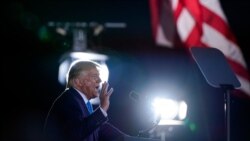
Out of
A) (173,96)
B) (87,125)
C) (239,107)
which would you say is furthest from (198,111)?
(87,125)

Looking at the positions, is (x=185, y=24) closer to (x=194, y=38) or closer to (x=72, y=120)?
(x=194, y=38)

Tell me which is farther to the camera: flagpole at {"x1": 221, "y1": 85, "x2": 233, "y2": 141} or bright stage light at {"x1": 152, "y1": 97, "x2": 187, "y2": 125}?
bright stage light at {"x1": 152, "y1": 97, "x2": 187, "y2": 125}

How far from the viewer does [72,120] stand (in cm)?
293

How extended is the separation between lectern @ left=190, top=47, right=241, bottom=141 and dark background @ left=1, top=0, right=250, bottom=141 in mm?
2819

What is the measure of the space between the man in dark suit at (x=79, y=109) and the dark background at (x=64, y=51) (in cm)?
A: 293

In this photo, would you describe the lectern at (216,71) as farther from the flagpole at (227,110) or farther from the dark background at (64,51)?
the dark background at (64,51)

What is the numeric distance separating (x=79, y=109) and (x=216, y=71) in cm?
96

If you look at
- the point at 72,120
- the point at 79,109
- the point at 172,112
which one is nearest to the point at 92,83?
the point at 79,109

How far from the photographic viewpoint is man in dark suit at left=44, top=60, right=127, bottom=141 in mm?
2914

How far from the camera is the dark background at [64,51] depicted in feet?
23.7

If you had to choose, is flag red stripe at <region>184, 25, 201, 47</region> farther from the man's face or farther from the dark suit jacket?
the dark suit jacket

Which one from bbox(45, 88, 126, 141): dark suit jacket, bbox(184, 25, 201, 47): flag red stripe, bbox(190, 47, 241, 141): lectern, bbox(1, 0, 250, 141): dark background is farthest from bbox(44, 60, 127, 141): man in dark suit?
bbox(1, 0, 250, 141): dark background

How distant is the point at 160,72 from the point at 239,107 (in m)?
2.54

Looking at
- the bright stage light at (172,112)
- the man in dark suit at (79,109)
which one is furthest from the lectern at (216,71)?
the bright stage light at (172,112)
